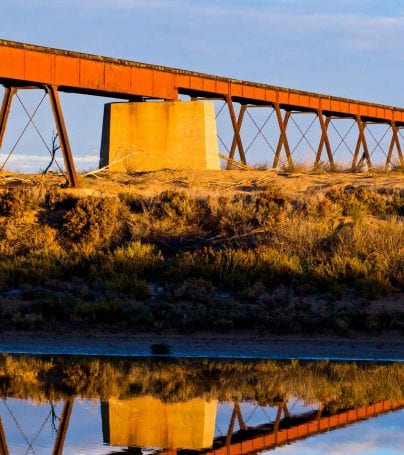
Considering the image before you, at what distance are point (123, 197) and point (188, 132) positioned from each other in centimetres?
515

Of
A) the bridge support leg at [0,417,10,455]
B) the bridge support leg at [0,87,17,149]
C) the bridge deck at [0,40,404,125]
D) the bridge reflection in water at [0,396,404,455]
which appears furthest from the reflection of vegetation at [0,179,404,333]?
the bridge support leg at [0,417,10,455]

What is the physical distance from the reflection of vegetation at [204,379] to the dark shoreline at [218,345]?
89cm

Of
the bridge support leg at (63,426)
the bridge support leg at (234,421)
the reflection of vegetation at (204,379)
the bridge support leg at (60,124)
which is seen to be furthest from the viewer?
the bridge support leg at (60,124)

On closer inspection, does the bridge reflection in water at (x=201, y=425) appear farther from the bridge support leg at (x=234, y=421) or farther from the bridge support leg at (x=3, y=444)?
the bridge support leg at (x=3, y=444)

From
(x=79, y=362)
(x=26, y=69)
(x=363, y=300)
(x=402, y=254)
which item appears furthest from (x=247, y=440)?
(x=26, y=69)

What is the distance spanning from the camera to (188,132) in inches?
1519

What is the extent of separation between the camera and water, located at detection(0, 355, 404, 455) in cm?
1301

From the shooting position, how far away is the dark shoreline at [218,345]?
21266mm

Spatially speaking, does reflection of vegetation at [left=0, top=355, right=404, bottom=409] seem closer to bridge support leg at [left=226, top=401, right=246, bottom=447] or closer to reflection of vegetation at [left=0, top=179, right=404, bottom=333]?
bridge support leg at [left=226, top=401, right=246, bottom=447]

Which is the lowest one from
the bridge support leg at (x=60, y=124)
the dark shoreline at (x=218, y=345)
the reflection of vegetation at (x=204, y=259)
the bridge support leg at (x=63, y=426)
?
the bridge support leg at (x=63, y=426)

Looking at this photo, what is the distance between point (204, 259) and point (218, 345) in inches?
248

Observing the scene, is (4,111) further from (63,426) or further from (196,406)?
(63,426)

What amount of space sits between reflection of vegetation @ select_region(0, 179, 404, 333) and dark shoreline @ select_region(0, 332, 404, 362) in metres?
0.52

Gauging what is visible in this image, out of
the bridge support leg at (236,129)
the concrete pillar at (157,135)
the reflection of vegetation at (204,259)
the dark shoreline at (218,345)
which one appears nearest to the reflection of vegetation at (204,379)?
the dark shoreline at (218,345)
